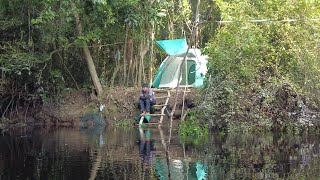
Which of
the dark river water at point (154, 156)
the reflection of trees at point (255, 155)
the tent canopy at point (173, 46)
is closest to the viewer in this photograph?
the dark river water at point (154, 156)

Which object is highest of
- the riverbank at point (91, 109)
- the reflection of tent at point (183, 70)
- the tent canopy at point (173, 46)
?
the tent canopy at point (173, 46)

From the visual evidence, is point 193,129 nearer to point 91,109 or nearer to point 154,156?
point 154,156

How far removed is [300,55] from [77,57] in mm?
9221

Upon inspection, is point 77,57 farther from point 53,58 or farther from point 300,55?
point 300,55

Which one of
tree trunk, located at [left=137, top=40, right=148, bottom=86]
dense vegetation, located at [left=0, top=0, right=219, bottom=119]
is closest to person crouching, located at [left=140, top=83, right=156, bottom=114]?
dense vegetation, located at [left=0, top=0, right=219, bottom=119]

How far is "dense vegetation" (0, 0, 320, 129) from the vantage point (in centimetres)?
1677

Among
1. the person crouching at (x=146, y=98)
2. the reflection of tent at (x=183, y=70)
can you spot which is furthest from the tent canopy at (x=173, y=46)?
the person crouching at (x=146, y=98)

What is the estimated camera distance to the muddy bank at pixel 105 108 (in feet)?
64.8

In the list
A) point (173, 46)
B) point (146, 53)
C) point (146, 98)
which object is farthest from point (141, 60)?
point (146, 98)

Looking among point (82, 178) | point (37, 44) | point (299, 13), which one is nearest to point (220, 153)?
point (82, 178)

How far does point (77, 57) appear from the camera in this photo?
71.2 feet

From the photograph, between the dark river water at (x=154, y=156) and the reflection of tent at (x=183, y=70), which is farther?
the reflection of tent at (x=183, y=70)

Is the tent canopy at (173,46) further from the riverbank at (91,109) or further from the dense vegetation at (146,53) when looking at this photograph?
the riverbank at (91,109)

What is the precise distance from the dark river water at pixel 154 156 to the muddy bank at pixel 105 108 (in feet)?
9.86
